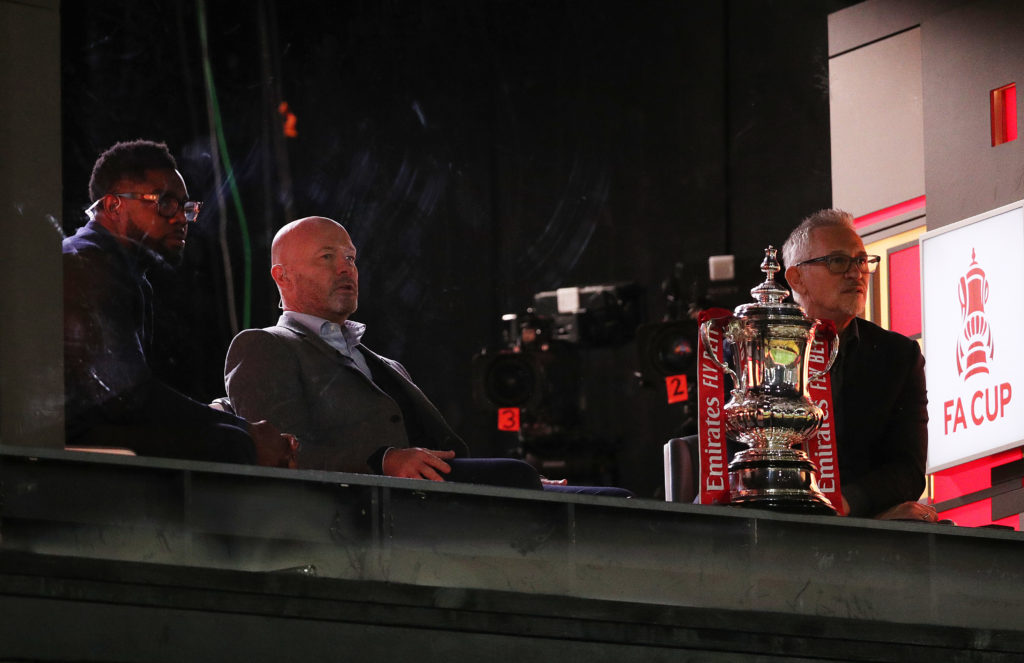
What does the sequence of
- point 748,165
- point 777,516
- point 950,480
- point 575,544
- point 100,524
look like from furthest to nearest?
point 748,165, point 950,480, point 777,516, point 575,544, point 100,524

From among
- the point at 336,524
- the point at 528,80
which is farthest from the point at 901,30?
the point at 336,524

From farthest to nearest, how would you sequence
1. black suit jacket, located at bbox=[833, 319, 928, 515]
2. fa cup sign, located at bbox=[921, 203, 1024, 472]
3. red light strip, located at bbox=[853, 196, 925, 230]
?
red light strip, located at bbox=[853, 196, 925, 230], fa cup sign, located at bbox=[921, 203, 1024, 472], black suit jacket, located at bbox=[833, 319, 928, 515]

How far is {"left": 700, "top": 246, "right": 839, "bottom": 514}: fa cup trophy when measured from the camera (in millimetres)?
1879

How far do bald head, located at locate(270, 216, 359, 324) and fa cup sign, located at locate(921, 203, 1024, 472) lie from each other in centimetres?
132

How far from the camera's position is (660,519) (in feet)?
5.30

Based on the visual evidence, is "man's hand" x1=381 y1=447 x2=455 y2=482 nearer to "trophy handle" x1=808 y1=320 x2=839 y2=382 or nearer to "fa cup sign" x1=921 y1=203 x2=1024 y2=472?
"trophy handle" x1=808 y1=320 x2=839 y2=382

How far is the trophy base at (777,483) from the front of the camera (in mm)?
1848

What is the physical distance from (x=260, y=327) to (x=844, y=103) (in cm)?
164

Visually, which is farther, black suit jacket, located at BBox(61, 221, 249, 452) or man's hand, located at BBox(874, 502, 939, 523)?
man's hand, located at BBox(874, 502, 939, 523)

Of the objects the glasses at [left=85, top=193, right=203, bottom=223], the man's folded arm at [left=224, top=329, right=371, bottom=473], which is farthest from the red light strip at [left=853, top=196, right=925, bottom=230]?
the glasses at [left=85, top=193, right=203, bottom=223]

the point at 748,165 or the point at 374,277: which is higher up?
the point at 748,165

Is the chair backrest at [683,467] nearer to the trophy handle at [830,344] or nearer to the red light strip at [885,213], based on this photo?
the trophy handle at [830,344]

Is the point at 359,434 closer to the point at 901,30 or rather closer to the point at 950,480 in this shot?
the point at 950,480

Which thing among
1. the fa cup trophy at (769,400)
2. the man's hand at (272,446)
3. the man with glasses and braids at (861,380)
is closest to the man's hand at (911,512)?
the man with glasses and braids at (861,380)
